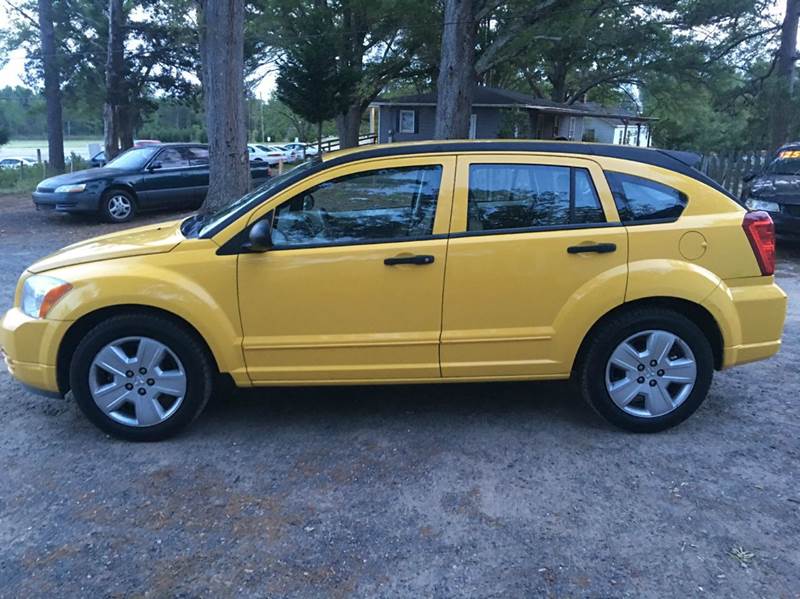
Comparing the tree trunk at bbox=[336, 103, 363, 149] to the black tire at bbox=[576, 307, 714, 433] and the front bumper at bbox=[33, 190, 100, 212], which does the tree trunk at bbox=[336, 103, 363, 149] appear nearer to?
the front bumper at bbox=[33, 190, 100, 212]

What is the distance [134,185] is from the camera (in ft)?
42.7

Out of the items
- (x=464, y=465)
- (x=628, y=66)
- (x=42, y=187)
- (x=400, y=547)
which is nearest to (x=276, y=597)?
(x=400, y=547)

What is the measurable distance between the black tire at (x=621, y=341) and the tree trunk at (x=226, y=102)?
6998 millimetres

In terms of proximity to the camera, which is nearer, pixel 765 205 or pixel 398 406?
pixel 398 406

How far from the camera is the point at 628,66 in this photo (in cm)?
3028

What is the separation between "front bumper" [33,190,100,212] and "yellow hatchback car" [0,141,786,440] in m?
9.31

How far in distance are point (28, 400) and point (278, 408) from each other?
173 cm

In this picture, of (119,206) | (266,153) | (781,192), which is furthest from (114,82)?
(781,192)

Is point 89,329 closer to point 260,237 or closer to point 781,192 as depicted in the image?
point 260,237

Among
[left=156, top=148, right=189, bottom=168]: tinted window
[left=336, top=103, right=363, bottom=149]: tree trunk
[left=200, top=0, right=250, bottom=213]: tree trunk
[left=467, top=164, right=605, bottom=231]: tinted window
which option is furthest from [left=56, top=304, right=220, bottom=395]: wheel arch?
[left=336, top=103, right=363, bottom=149]: tree trunk

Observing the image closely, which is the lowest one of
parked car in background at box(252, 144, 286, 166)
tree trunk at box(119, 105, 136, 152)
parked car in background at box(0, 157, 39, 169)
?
parked car in background at box(0, 157, 39, 169)

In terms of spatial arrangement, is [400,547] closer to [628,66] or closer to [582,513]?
[582,513]

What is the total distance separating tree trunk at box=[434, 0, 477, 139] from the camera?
14.0 metres

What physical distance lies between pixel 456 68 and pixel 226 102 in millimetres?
5857
